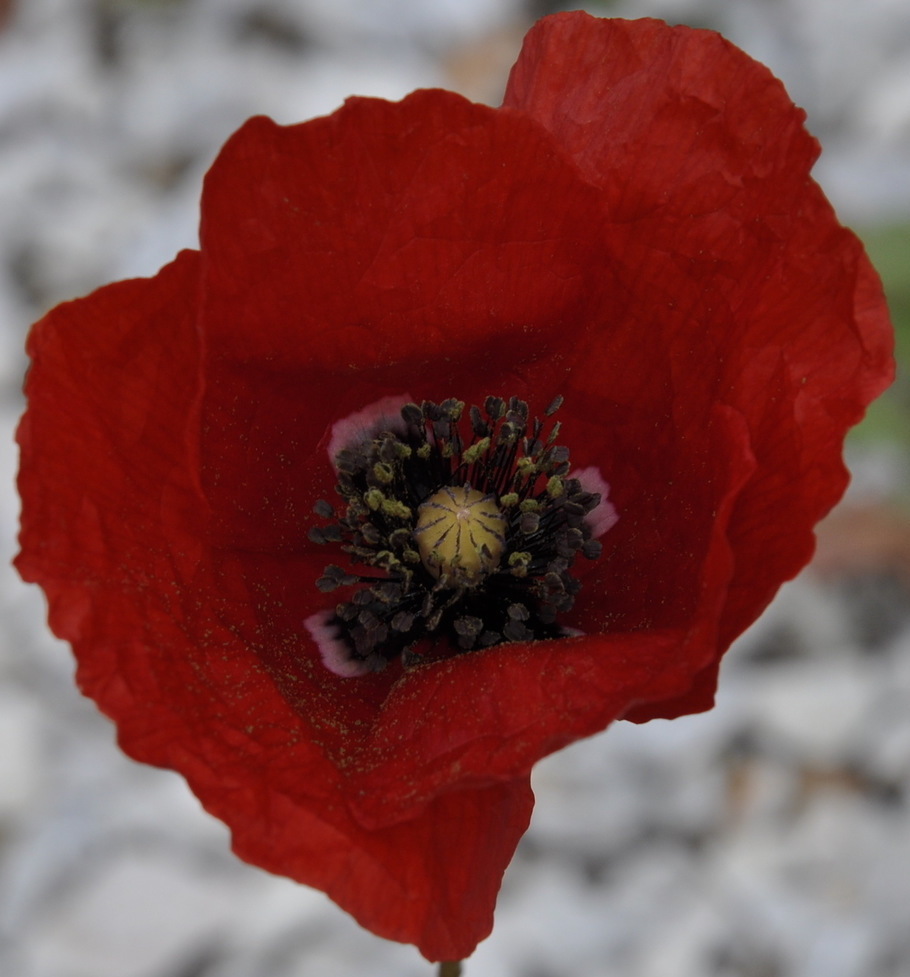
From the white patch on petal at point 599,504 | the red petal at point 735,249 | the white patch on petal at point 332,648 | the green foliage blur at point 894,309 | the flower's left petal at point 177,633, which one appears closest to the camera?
the flower's left petal at point 177,633

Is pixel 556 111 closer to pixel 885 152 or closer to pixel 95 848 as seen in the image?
pixel 95 848

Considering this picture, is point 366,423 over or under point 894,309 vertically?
under

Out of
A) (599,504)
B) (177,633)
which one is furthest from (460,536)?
(177,633)

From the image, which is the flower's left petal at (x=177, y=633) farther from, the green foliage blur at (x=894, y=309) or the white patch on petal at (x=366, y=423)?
the green foliage blur at (x=894, y=309)

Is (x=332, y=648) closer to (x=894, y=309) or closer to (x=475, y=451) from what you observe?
(x=475, y=451)

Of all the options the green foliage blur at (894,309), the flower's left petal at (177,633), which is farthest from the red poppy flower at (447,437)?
the green foliage blur at (894,309)

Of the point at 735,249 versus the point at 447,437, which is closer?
the point at 735,249

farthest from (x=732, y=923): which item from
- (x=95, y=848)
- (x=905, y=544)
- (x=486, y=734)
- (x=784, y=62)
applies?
(x=784, y=62)
